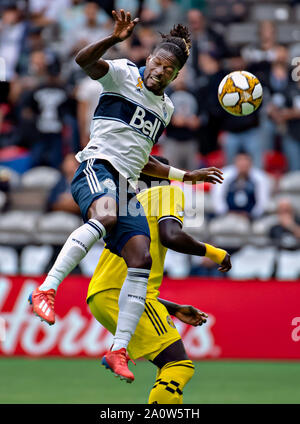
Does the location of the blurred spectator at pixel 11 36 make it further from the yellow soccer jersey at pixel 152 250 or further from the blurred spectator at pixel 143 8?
the yellow soccer jersey at pixel 152 250

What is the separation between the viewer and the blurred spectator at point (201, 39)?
16.2 m

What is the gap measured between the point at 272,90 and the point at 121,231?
30.8 feet

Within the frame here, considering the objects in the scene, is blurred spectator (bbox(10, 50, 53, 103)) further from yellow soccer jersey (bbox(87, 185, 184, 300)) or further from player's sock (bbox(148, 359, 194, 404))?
player's sock (bbox(148, 359, 194, 404))

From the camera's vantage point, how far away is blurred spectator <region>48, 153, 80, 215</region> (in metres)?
14.6

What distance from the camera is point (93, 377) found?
11125 millimetres

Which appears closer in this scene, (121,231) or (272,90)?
(121,231)

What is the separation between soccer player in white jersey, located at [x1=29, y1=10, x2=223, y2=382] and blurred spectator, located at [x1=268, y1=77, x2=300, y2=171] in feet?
27.9

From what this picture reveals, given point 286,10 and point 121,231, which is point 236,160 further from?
point 121,231

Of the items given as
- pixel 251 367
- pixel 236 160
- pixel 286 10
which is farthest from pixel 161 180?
pixel 286 10

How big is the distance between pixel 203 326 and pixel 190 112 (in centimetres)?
435

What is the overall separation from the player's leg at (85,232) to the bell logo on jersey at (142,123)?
1.57ft

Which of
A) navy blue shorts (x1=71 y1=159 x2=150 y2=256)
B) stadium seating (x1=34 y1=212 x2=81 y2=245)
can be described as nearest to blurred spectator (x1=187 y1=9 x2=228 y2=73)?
stadium seating (x1=34 y1=212 x2=81 y2=245)

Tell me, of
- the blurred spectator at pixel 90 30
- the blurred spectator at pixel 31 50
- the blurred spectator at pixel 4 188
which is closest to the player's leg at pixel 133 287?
the blurred spectator at pixel 4 188

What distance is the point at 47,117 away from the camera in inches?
627
